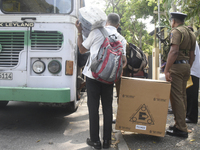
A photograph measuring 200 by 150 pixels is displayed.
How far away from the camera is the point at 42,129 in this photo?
405 centimetres

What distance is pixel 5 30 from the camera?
12.3ft

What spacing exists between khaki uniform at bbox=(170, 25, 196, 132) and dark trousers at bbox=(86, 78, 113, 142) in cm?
107

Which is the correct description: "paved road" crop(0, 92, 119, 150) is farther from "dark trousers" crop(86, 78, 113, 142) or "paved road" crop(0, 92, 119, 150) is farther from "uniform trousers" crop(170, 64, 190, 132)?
"uniform trousers" crop(170, 64, 190, 132)

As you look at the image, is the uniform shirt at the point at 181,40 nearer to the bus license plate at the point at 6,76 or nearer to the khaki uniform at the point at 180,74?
the khaki uniform at the point at 180,74

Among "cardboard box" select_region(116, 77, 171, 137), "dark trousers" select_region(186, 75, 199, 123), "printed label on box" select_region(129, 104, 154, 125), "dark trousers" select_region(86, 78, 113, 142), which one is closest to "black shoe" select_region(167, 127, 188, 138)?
"cardboard box" select_region(116, 77, 171, 137)

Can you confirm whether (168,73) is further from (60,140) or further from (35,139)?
(35,139)

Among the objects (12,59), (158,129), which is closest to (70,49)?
(12,59)

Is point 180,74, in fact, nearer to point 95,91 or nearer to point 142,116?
point 142,116

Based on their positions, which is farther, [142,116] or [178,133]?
[178,133]

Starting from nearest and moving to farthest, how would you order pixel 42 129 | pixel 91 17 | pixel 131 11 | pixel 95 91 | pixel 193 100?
pixel 91 17
pixel 95 91
pixel 42 129
pixel 193 100
pixel 131 11

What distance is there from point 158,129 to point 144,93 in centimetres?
57

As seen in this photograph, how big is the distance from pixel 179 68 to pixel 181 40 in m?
0.43

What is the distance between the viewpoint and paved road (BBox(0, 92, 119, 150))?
330cm

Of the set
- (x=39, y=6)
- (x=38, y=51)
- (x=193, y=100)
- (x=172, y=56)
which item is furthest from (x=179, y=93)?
(x=39, y=6)
